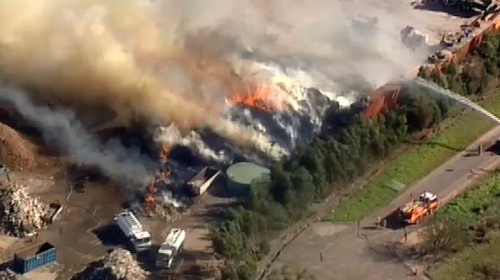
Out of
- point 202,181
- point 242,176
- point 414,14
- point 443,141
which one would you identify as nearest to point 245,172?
point 242,176

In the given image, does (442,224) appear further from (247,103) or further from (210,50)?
(210,50)

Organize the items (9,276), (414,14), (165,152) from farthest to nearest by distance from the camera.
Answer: (414,14)
(165,152)
(9,276)

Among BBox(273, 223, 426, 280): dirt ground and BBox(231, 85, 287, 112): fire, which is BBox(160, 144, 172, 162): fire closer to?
BBox(231, 85, 287, 112): fire

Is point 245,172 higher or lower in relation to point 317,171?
lower

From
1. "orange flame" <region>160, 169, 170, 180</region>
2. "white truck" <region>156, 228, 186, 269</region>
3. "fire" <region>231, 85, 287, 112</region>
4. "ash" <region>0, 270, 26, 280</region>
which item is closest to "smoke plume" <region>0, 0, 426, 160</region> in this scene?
"fire" <region>231, 85, 287, 112</region>

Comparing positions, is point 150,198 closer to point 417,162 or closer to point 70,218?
point 70,218

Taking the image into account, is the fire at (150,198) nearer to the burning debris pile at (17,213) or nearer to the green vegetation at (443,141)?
the burning debris pile at (17,213)

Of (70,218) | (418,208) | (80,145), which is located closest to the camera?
(418,208)
